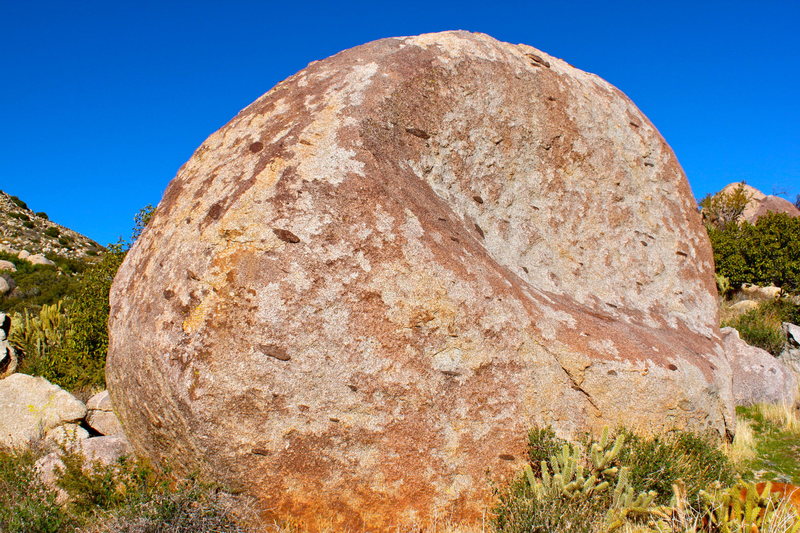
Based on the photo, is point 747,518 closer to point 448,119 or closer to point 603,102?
point 448,119

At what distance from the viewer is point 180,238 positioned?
507 cm

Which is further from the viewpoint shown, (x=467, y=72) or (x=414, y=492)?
(x=467, y=72)

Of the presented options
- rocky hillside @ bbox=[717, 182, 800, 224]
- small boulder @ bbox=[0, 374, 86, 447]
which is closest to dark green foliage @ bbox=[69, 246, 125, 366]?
small boulder @ bbox=[0, 374, 86, 447]

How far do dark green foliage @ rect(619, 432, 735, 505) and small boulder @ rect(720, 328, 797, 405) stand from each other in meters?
4.17

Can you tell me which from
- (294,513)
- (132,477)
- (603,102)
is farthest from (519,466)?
(603,102)

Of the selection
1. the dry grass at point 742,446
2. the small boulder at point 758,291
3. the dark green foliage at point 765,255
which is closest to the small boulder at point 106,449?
the dry grass at point 742,446

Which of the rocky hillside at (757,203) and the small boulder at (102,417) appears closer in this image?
the small boulder at (102,417)

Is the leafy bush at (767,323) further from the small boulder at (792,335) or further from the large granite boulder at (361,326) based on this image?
the large granite boulder at (361,326)

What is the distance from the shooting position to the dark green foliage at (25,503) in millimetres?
4277

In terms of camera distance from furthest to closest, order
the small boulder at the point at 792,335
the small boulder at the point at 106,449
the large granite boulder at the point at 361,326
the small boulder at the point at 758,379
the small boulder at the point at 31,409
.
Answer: the small boulder at the point at 792,335, the small boulder at the point at 758,379, the small boulder at the point at 31,409, the small boulder at the point at 106,449, the large granite boulder at the point at 361,326

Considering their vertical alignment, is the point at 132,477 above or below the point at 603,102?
below

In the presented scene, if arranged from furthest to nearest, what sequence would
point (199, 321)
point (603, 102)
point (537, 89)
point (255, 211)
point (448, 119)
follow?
point (603, 102), point (537, 89), point (448, 119), point (255, 211), point (199, 321)

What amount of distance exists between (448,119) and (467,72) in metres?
0.69

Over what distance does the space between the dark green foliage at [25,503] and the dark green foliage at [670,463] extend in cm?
440
